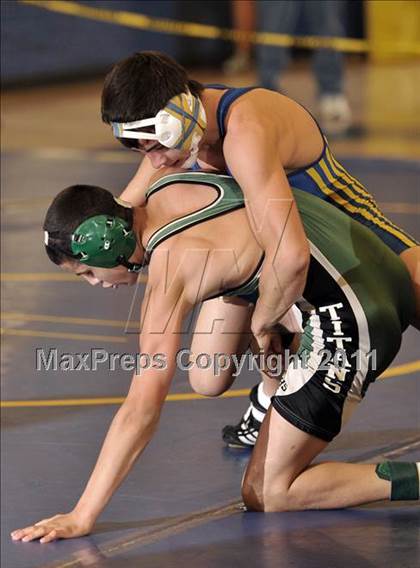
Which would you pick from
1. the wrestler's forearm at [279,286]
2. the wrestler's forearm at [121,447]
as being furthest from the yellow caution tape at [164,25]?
the wrestler's forearm at [121,447]

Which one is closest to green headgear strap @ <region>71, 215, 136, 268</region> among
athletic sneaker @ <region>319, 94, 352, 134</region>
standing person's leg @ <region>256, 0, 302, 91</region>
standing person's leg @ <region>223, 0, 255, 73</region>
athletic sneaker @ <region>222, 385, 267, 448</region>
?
athletic sneaker @ <region>222, 385, 267, 448</region>

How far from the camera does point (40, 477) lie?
165 inches

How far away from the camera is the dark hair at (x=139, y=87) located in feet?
11.9

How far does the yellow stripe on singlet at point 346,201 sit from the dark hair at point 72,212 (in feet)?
2.14

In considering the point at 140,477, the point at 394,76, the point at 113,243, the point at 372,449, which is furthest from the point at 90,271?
the point at 394,76

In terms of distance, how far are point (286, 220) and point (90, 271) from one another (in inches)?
20.9

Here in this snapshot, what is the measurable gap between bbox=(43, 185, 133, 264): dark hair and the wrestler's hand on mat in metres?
0.68

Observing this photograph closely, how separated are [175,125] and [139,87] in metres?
0.14

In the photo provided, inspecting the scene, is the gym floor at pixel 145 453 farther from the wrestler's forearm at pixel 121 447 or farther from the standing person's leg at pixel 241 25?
the standing person's leg at pixel 241 25

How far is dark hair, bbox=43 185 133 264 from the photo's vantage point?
140 inches

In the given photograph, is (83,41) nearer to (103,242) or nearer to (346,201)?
(346,201)

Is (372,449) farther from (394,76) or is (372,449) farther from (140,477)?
(394,76)

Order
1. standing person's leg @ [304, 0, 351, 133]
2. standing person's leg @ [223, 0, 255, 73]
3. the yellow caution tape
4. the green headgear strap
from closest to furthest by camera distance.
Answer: the green headgear strap < standing person's leg @ [304, 0, 351, 133] < the yellow caution tape < standing person's leg @ [223, 0, 255, 73]

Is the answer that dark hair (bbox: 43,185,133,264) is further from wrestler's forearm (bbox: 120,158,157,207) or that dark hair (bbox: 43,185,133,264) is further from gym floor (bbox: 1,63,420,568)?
gym floor (bbox: 1,63,420,568)
